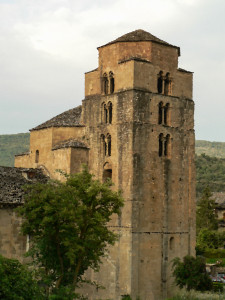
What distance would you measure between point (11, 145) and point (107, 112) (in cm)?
13923

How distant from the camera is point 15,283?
944 inches

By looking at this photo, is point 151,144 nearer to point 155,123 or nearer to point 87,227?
point 155,123

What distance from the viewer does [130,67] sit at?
42.5m

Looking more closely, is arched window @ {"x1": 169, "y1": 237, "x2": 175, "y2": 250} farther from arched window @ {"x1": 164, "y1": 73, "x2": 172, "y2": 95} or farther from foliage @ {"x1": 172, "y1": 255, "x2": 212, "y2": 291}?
arched window @ {"x1": 164, "y1": 73, "x2": 172, "y2": 95}

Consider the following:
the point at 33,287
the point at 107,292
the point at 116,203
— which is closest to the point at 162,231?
the point at 107,292

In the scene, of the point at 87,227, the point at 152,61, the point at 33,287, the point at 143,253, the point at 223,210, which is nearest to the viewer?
the point at 33,287

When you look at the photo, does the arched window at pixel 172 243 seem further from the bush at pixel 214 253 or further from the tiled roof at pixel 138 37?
the bush at pixel 214 253

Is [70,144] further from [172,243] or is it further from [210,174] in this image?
Result: [210,174]

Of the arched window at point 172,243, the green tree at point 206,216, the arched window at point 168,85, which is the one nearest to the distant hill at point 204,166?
the green tree at point 206,216

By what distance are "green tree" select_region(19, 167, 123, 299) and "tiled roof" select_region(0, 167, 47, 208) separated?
16.2 ft

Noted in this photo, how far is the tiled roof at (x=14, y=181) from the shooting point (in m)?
36.3

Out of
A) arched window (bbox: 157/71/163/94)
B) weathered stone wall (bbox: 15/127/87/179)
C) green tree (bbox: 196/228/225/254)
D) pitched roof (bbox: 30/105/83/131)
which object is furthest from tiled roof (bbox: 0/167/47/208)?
green tree (bbox: 196/228/225/254)

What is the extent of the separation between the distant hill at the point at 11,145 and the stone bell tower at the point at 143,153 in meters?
118

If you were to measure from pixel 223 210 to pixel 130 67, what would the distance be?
53.9 m
